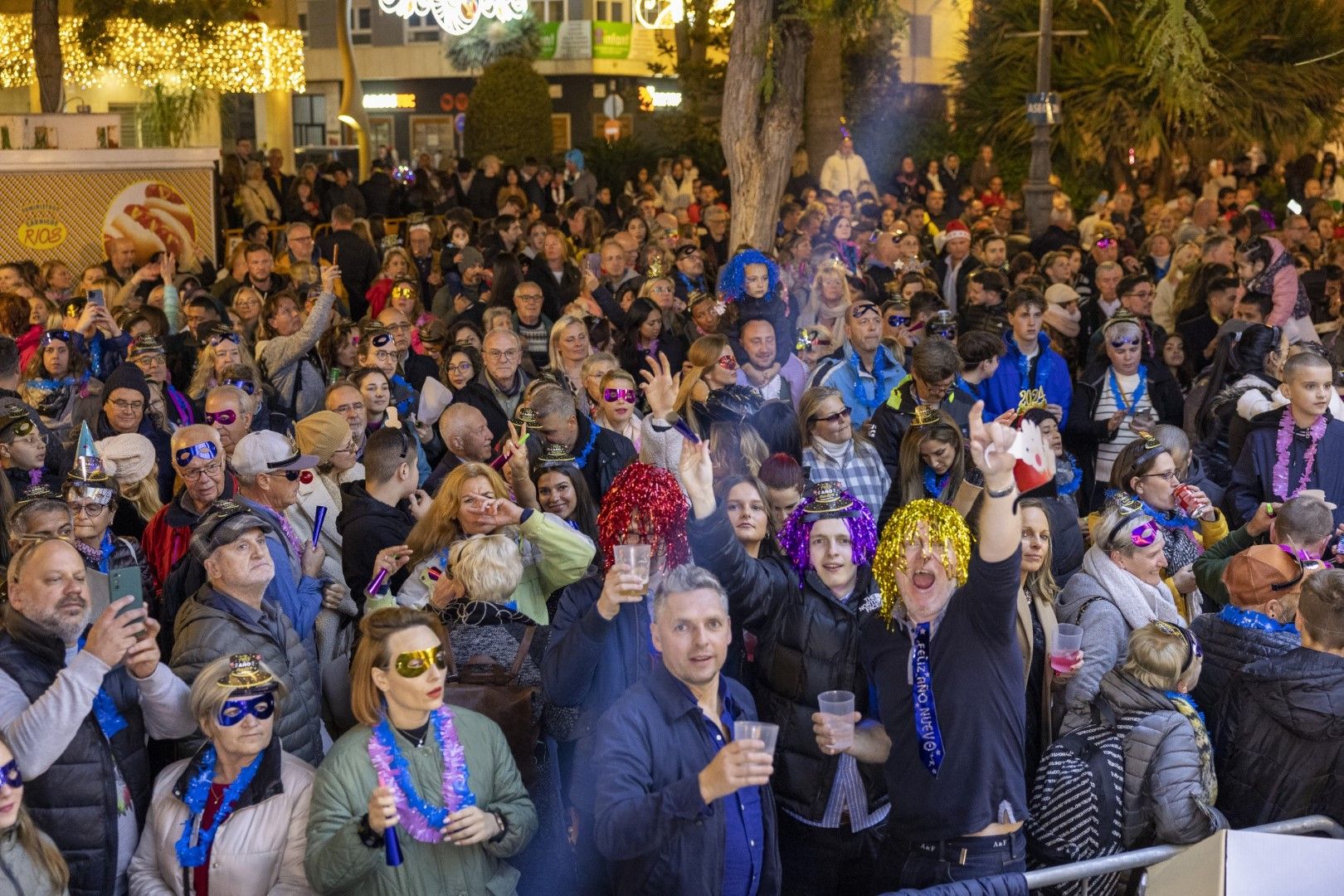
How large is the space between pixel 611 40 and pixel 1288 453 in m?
39.3

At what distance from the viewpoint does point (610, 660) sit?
15.1 feet

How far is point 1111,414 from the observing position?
8117mm

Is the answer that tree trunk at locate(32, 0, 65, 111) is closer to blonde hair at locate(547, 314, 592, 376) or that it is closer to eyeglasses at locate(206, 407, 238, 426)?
blonde hair at locate(547, 314, 592, 376)

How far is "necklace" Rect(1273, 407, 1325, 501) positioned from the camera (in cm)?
679

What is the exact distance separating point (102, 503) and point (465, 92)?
41.2 m

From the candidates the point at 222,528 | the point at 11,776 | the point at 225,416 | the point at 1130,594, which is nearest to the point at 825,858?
the point at 1130,594

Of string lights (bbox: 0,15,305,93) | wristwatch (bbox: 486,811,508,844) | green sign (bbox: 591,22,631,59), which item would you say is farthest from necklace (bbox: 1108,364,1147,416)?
green sign (bbox: 591,22,631,59)

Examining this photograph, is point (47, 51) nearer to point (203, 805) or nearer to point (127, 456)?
point (127, 456)

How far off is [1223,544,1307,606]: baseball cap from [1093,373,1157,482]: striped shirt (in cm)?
280

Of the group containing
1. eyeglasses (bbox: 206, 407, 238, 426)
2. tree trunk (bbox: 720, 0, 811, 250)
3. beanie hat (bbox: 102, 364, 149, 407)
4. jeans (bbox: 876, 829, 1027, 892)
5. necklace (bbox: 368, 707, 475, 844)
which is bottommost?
jeans (bbox: 876, 829, 1027, 892)

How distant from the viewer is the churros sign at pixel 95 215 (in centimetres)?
1442

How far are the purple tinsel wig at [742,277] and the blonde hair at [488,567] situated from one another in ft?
15.7

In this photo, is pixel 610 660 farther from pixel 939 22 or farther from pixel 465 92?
pixel 465 92

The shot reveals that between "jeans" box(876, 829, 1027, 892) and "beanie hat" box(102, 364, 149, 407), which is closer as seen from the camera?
"jeans" box(876, 829, 1027, 892)
